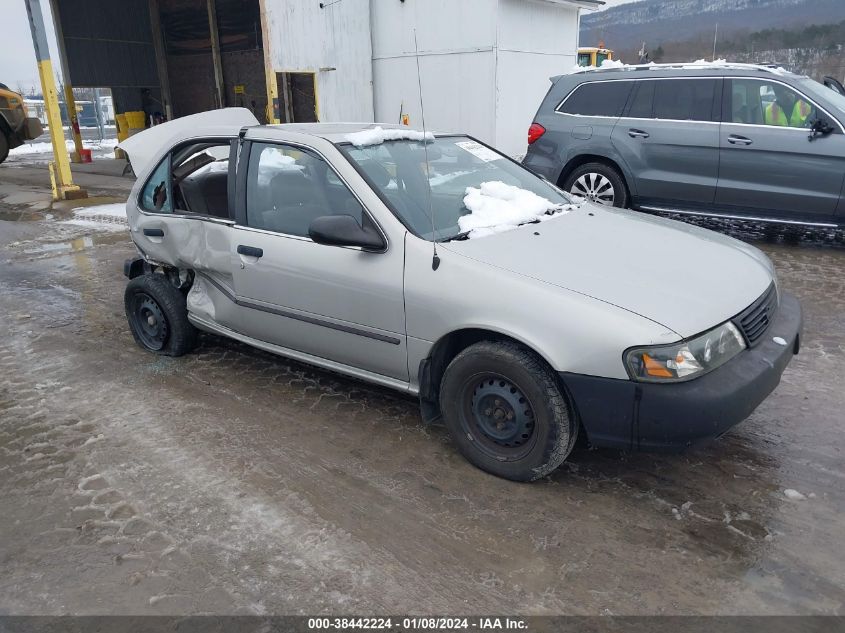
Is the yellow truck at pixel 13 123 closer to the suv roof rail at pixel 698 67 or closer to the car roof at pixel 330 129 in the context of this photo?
the suv roof rail at pixel 698 67

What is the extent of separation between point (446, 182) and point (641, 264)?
124cm

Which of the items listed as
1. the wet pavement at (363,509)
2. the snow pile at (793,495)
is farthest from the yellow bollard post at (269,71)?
the snow pile at (793,495)

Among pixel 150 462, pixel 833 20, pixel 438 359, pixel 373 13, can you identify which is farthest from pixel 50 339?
pixel 833 20

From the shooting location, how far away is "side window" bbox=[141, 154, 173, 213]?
15.2 feet

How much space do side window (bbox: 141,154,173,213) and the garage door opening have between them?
10090 millimetres

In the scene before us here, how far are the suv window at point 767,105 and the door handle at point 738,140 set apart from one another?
0.19 m

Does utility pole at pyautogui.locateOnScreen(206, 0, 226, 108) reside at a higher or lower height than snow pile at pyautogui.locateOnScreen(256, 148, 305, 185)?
higher

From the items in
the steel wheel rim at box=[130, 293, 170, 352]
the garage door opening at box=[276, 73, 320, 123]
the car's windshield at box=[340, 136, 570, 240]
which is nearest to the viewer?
the car's windshield at box=[340, 136, 570, 240]

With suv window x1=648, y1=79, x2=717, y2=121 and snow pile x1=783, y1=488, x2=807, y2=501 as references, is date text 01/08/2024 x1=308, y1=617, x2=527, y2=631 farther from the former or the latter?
Result: suv window x1=648, y1=79, x2=717, y2=121

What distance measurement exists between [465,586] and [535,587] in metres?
0.26

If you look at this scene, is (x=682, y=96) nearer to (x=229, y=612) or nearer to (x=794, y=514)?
(x=794, y=514)

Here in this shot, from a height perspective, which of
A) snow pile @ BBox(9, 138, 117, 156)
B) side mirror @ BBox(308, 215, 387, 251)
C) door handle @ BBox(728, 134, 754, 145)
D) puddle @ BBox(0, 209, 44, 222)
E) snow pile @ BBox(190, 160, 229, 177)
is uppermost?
snow pile @ BBox(190, 160, 229, 177)

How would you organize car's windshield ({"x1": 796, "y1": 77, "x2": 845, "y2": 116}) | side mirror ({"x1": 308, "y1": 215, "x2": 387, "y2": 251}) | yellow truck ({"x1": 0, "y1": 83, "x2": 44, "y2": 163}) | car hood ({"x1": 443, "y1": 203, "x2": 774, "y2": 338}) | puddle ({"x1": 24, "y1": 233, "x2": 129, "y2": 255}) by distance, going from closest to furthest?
car hood ({"x1": 443, "y1": 203, "x2": 774, "y2": 338})
side mirror ({"x1": 308, "y1": 215, "x2": 387, "y2": 251})
car's windshield ({"x1": 796, "y1": 77, "x2": 845, "y2": 116})
puddle ({"x1": 24, "y1": 233, "x2": 129, "y2": 255})
yellow truck ({"x1": 0, "y1": 83, "x2": 44, "y2": 163})

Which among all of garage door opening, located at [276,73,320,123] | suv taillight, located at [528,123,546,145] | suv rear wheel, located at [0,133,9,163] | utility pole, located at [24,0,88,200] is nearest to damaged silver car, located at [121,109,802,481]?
suv taillight, located at [528,123,546,145]
